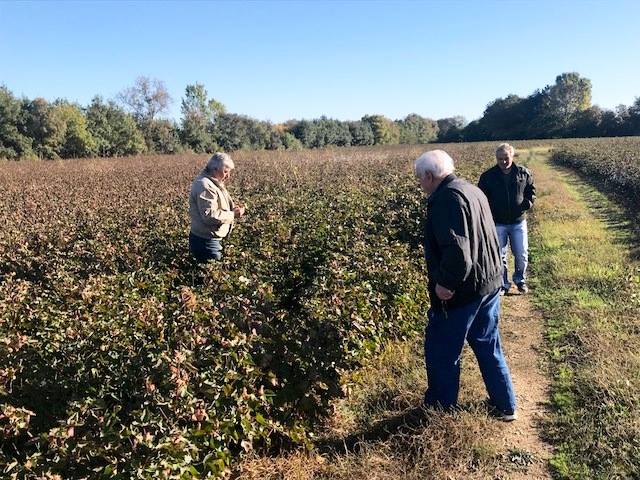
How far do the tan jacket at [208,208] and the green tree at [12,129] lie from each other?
36.2 m

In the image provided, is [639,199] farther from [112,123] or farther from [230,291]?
[112,123]

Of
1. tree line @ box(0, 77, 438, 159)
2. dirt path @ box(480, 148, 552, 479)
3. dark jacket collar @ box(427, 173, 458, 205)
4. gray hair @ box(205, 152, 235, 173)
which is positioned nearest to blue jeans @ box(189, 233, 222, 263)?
gray hair @ box(205, 152, 235, 173)

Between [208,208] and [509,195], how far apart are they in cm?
382

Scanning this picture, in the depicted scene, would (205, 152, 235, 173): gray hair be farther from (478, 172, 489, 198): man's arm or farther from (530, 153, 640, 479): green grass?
(530, 153, 640, 479): green grass

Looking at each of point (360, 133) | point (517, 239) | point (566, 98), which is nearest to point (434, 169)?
point (517, 239)

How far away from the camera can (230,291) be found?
155 inches

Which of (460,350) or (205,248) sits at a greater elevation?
(205,248)

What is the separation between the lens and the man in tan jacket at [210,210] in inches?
213

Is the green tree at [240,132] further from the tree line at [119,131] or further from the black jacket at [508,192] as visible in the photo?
the black jacket at [508,192]

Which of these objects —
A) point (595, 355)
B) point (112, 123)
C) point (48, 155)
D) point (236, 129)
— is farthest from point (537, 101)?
point (595, 355)

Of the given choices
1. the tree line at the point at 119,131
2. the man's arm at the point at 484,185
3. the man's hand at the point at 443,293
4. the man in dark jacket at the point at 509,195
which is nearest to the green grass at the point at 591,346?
the man in dark jacket at the point at 509,195

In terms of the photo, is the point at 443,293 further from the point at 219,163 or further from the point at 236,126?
the point at 236,126

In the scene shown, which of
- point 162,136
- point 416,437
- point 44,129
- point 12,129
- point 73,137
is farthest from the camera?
point 162,136

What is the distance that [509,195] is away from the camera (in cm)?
652
